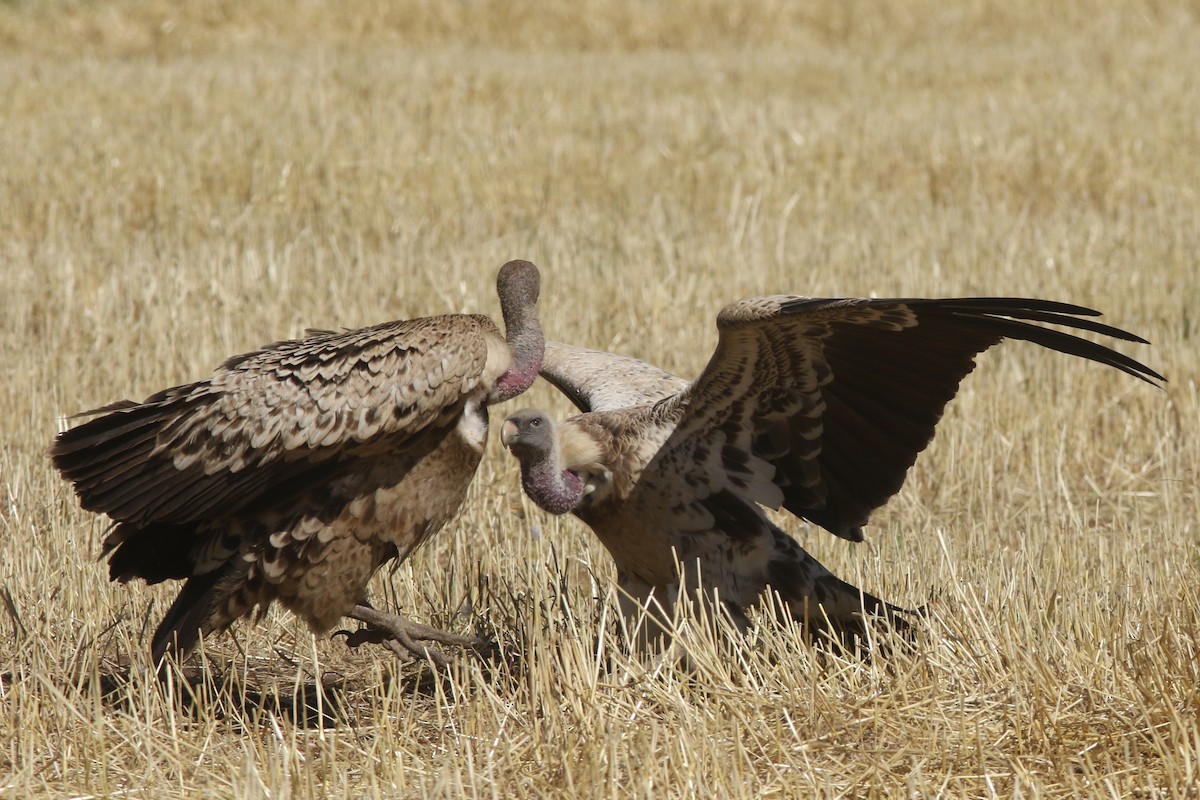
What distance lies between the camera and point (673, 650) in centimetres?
423

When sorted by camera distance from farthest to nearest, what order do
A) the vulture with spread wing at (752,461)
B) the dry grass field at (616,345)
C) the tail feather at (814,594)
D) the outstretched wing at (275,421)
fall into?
the tail feather at (814,594) < the vulture with spread wing at (752,461) < the outstretched wing at (275,421) < the dry grass field at (616,345)

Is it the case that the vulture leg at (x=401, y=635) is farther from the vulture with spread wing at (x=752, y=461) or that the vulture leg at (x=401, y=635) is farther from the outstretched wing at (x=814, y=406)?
the outstretched wing at (x=814, y=406)

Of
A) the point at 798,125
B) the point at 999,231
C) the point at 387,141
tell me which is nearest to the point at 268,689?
the point at 999,231

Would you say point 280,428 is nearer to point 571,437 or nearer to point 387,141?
point 571,437

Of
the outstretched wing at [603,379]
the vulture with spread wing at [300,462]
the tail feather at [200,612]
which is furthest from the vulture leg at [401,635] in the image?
the outstretched wing at [603,379]

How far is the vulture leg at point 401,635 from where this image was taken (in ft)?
15.4

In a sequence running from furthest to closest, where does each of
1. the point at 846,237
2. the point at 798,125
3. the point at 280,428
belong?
the point at 798,125
the point at 846,237
the point at 280,428

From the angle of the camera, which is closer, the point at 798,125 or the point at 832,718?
the point at 832,718

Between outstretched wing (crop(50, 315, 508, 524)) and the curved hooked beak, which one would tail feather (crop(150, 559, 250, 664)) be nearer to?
outstretched wing (crop(50, 315, 508, 524))

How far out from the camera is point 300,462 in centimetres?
425

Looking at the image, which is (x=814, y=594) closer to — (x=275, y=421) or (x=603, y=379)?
(x=603, y=379)

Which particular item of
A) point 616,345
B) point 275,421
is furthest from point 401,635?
point 616,345

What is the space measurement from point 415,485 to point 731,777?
1.39 metres

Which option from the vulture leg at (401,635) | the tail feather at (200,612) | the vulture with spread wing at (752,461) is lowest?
the vulture leg at (401,635)
